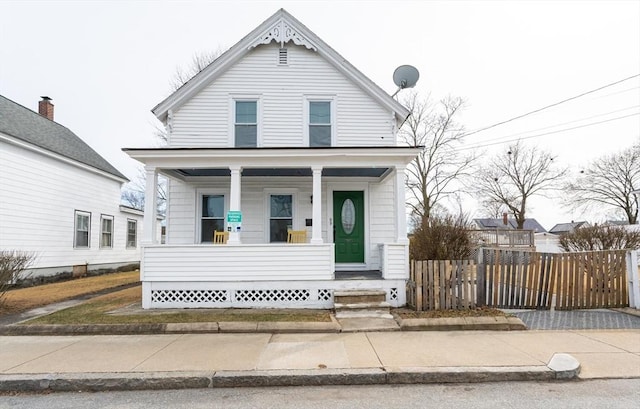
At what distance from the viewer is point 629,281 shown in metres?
8.00

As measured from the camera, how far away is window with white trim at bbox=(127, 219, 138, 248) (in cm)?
1967

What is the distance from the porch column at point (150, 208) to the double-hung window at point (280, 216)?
3.11 metres

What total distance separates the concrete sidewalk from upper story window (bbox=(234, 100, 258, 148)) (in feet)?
19.2

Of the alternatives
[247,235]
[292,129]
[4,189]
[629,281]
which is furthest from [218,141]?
[629,281]

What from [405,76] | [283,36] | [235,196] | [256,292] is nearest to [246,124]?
[283,36]

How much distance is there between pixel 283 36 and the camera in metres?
10.8

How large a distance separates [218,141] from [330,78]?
3756mm

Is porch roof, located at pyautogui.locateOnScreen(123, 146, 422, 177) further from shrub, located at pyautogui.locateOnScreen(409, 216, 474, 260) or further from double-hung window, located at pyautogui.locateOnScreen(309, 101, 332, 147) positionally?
double-hung window, located at pyautogui.locateOnScreen(309, 101, 332, 147)

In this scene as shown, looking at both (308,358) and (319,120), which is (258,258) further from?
(319,120)

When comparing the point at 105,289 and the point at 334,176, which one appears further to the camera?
the point at 105,289

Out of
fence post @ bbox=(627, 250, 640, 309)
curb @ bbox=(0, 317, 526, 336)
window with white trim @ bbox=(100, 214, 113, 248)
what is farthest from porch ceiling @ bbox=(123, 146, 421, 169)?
window with white trim @ bbox=(100, 214, 113, 248)

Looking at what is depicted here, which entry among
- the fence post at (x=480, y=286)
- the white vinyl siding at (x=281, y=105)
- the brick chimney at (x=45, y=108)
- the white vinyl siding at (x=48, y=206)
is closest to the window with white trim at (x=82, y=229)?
the white vinyl siding at (x=48, y=206)

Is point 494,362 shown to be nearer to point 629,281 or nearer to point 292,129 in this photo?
point 629,281

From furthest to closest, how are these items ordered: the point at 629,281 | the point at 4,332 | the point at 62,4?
the point at 62,4
the point at 629,281
the point at 4,332
